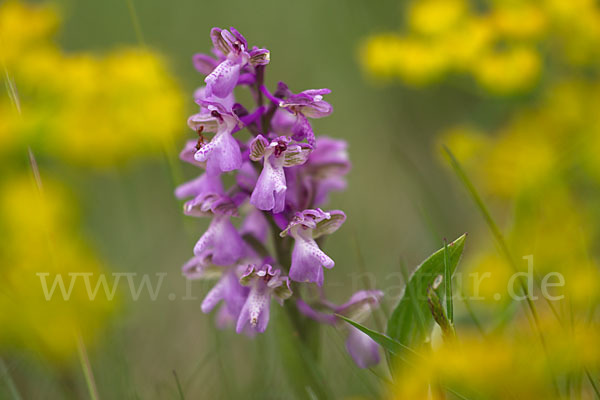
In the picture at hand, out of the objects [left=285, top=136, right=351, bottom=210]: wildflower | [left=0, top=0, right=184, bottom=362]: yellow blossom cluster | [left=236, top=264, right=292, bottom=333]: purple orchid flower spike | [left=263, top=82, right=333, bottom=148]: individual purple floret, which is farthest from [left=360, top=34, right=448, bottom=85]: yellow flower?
[left=236, top=264, right=292, bottom=333]: purple orchid flower spike

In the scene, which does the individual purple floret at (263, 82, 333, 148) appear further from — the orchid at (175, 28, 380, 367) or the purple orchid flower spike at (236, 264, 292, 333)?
the purple orchid flower spike at (236, 264, 292, 333)

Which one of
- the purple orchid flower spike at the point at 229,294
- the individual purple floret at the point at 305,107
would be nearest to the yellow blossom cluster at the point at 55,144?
the purple orchid flower spike at the point at 229,294

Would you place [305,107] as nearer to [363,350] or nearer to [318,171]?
[318,171]

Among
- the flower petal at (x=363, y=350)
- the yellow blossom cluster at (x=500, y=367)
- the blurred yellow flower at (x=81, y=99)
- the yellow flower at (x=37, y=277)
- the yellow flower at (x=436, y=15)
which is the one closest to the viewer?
the yellow blossom cluster at (x=500, y=367)

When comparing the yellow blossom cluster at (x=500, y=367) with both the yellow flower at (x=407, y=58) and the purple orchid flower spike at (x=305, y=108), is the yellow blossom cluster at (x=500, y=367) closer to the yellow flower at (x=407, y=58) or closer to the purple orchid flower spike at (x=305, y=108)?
the purple orchid flower spike at (x=305, y=108)

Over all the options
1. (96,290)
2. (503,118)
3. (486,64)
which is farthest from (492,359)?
(503,118)

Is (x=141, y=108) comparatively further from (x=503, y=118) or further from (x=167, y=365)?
(x=503, y=118)

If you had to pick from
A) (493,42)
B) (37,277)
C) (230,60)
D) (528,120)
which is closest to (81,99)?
(37,277)
